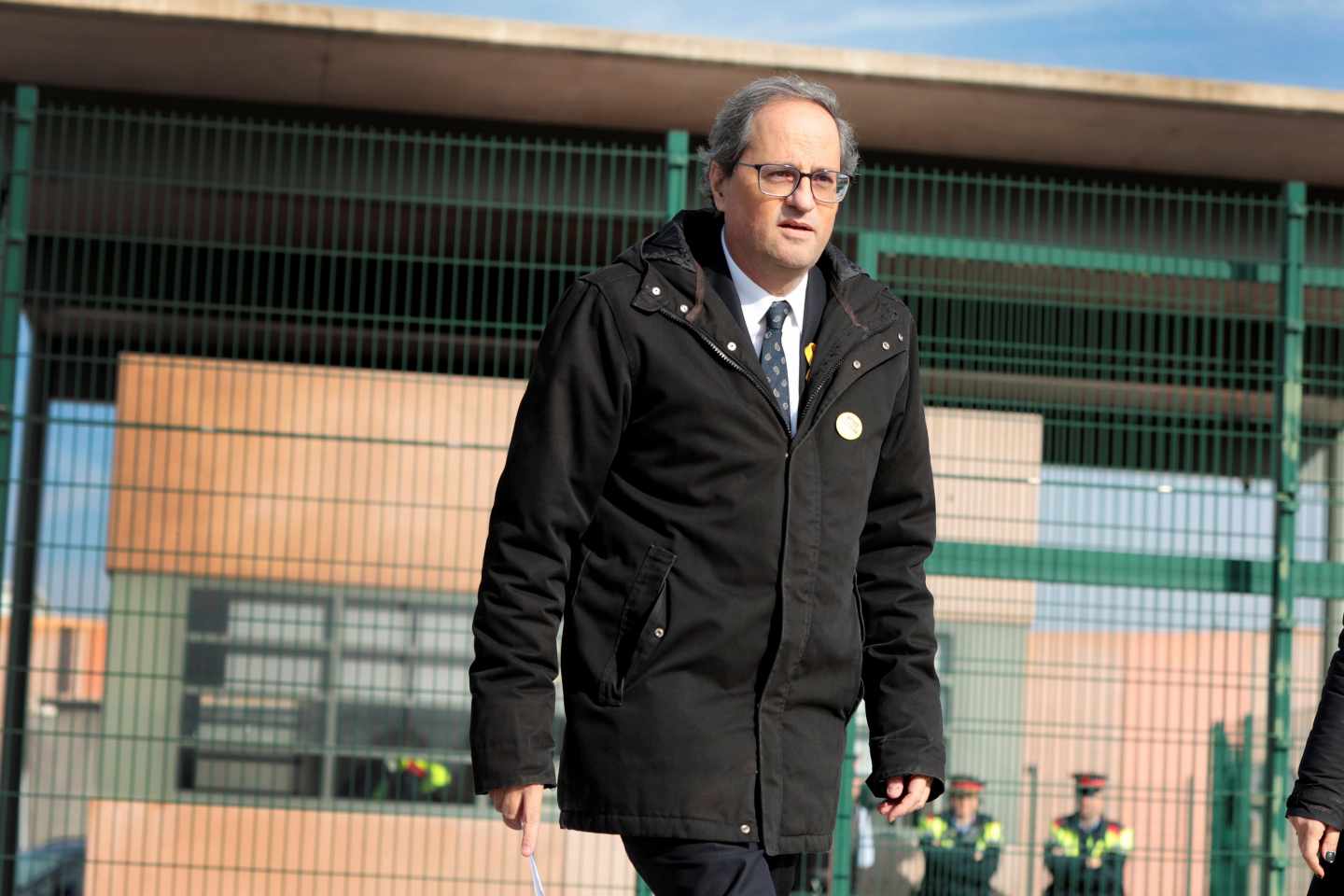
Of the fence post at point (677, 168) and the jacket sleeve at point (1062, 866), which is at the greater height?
the fence post at point (677, 168)

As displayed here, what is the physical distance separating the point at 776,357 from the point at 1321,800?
1615mm

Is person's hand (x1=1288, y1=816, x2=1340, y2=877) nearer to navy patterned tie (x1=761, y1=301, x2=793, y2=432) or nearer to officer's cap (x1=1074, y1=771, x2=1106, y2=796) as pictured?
navy patterned tie (x1=761, y1=301, x2=793, y2=432)

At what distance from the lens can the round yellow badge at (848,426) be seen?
3.04 m

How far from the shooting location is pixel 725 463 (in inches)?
115

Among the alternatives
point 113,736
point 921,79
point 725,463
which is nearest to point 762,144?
point 725,463

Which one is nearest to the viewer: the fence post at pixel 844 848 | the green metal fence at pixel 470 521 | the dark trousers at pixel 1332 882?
the dark trousers at pixel 1332 882

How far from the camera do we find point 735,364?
2.96 meters

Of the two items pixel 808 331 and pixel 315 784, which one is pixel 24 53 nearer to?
pixel 315 784

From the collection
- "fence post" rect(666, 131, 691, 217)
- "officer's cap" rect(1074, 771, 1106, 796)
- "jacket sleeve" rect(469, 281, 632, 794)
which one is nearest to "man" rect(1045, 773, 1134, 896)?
"officer's cap" rect(1074, 771, 1106, 796)

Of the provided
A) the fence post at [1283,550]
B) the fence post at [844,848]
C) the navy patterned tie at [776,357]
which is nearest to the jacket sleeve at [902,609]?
the navy patterned tie at [776,357]

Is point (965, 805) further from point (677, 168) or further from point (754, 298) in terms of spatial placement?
point (754, 298)

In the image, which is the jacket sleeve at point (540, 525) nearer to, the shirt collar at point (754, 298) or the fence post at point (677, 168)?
the shirt collar at point (754, 298)

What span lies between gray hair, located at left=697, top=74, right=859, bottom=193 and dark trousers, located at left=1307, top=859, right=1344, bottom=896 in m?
1.72

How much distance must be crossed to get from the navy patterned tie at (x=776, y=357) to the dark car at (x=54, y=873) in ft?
20.0
